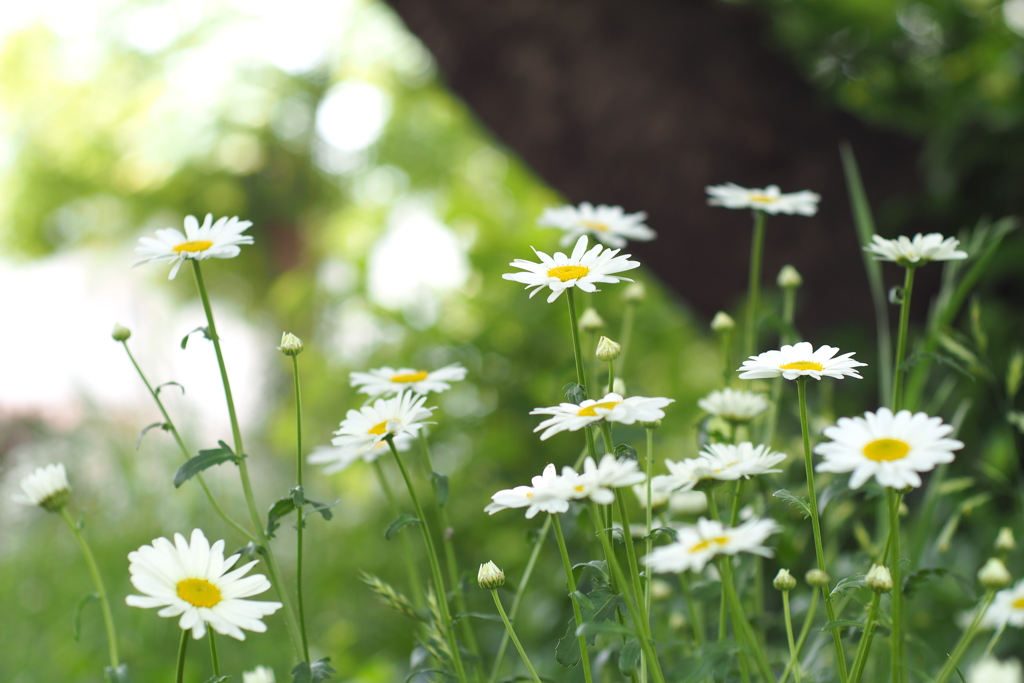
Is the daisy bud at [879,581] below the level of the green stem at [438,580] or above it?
above

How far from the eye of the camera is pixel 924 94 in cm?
124

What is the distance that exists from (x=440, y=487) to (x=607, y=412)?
0.16m

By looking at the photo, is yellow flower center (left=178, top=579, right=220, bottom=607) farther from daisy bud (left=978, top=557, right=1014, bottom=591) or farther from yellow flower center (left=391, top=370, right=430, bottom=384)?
daisy bud (left=978, top=557, right=1014, bottom=591)

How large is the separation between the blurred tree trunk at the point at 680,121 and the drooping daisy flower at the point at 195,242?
2.92 ft

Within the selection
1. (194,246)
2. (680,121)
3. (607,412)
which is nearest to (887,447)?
(607,412)

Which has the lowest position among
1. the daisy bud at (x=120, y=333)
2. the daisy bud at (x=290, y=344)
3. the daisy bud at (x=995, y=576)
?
the daisy bud at (x=995, y=576)

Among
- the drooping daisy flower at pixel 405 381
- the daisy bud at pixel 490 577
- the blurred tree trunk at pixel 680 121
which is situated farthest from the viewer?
the blurred tree trunk at pixel 680 121

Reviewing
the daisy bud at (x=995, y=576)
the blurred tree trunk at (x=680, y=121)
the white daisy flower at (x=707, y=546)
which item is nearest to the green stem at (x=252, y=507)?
the white daisy flower at (x=707, y=546)

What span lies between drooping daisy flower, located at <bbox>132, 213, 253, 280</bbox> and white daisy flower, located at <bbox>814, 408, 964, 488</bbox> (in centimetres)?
32

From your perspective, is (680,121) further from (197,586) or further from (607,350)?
(197,586)

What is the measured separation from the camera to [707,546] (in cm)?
28

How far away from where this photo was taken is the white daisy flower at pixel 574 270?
375 mm

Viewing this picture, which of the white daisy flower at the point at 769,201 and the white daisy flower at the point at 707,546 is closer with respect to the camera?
the white daisy flower at the point at 707,546

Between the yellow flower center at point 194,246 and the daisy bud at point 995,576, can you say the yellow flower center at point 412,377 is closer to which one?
the yellow flower center at point 194,246
